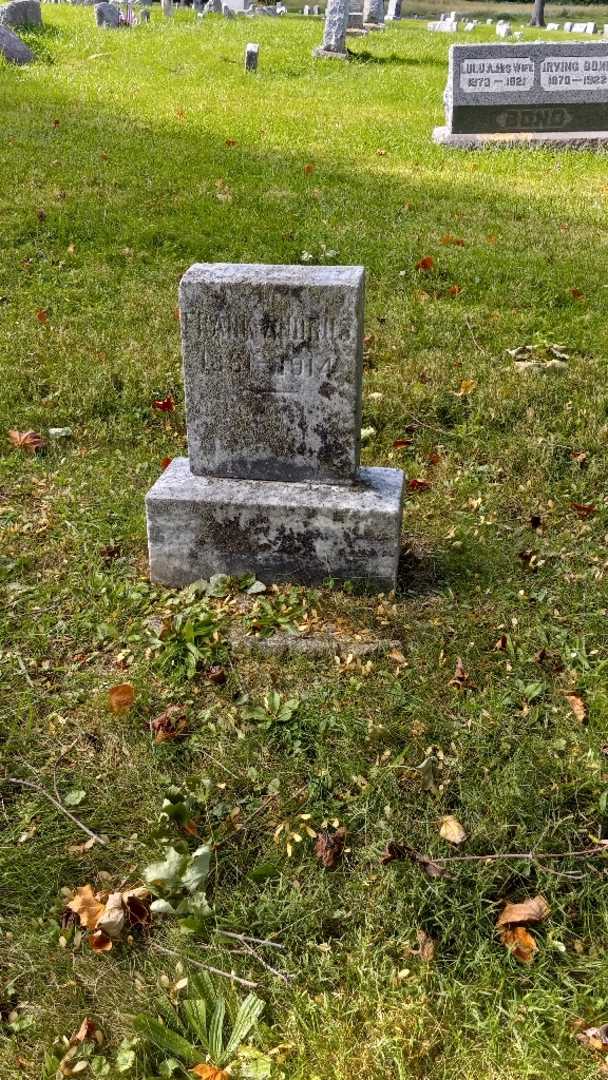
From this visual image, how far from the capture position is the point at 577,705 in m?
2.90

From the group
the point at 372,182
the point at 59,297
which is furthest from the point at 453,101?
the point at 59,297

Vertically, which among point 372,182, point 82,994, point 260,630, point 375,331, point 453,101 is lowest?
point 82,994

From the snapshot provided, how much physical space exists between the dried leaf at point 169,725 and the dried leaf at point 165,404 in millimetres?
2191

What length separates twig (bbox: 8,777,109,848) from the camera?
8.24 feet

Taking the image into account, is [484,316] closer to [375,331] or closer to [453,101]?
[375,331]

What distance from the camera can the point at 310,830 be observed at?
8.20 ft

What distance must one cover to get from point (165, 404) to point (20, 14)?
1464 cm

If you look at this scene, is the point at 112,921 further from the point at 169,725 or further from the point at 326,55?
the point at 326,55

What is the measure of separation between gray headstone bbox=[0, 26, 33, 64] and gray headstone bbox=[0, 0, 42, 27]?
8.88ft

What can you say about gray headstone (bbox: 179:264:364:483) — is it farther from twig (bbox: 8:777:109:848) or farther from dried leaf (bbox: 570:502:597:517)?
twig (bbox: 8:777:109:848)

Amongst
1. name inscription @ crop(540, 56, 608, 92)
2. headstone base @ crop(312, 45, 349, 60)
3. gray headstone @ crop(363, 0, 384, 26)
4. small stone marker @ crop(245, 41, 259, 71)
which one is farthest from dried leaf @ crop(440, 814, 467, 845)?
gray headstone @ crop(363, 0, 384, 26)

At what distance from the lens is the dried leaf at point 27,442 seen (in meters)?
4.40

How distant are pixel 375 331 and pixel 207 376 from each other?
A: 2.46 meters

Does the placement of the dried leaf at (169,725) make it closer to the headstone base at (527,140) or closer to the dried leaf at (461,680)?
the dried leaf at (461,680)
